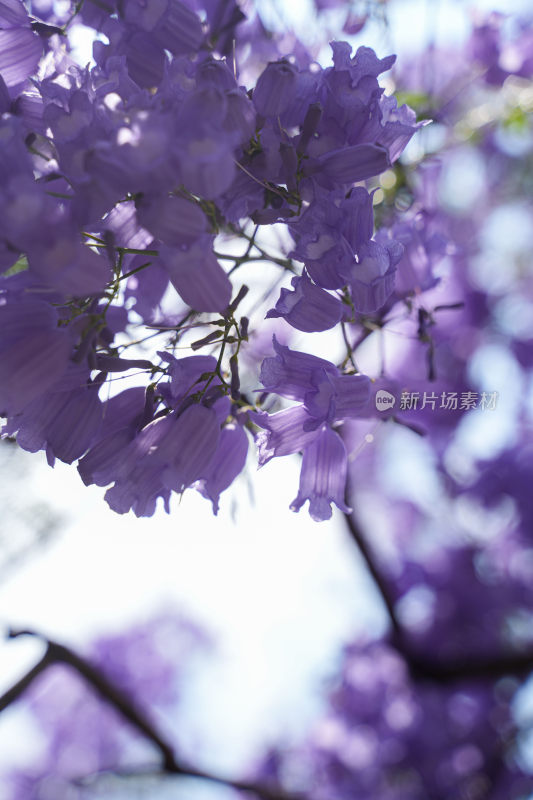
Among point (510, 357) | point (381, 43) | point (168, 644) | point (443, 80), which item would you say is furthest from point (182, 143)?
point (168, 644)

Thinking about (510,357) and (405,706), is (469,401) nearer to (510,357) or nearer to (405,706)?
(510,357)

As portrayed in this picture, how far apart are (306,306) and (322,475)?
0.16m

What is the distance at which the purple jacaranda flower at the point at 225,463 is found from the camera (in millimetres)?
619

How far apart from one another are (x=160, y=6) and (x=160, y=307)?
27 cm

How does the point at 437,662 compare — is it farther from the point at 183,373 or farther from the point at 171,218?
the point at 171,218

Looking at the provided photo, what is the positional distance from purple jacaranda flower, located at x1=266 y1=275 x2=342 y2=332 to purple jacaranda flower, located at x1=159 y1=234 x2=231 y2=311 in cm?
7

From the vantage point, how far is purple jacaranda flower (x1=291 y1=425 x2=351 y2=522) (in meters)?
0.63

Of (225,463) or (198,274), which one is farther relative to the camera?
(225,463)

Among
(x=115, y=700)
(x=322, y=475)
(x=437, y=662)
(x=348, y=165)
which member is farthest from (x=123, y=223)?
(x=437, y=662)

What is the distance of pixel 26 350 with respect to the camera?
485mm

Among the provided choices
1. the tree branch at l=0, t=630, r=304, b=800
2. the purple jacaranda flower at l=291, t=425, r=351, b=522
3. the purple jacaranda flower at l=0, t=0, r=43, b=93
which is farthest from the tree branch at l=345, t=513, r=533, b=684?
the purple jacaranda flower at l=0, t=0, r=43, b=93

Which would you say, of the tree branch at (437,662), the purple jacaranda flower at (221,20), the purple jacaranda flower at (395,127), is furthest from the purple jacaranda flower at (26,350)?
the tree branch at (437,662)

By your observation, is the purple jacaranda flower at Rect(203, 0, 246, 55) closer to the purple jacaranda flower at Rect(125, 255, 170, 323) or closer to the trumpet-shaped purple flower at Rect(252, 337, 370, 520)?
the purple jacaranda flower at Rect(125, 255, 170, 323)

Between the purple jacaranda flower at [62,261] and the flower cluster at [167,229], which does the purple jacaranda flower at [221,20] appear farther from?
the purple jacaranda flower at [62,261]
